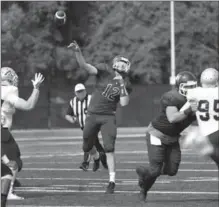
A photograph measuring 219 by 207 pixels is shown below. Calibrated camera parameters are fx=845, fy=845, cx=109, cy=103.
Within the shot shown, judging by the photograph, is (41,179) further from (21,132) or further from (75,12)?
(75,12)

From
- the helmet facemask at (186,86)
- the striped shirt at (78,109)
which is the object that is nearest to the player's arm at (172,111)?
the helmet facemask at (186,86)

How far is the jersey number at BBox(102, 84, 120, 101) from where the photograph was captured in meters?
10.8

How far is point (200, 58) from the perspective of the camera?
1334 inches

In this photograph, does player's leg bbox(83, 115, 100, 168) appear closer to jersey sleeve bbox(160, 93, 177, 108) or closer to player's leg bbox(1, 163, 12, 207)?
jersey sleeve bbox(160, 93, 177, 108)

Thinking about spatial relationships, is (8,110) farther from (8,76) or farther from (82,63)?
(82,63)

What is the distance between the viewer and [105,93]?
35.7 ft

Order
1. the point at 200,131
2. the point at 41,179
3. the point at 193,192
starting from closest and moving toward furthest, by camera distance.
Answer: the point at 200,131 → the point at 193,192 → the point at 41,179

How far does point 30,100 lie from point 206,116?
177cm

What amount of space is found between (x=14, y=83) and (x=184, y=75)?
71.4 inches

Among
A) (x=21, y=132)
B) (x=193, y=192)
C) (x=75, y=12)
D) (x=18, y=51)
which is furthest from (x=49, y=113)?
(x=193, y=192)

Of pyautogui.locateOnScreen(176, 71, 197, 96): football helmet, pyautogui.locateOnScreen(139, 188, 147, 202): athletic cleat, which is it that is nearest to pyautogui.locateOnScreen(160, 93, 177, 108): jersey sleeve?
pyautogui.locateOnScreen(176, 71, 197, 96): football helmet

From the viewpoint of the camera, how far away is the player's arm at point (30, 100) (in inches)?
325

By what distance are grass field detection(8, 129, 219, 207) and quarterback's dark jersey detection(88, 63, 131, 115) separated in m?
1.02

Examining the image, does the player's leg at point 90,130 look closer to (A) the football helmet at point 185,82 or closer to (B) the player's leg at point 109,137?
(B) the player's leg at point 109,137
